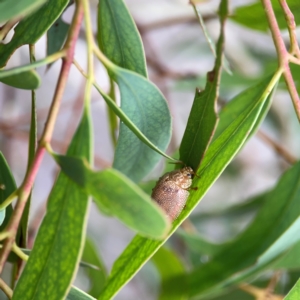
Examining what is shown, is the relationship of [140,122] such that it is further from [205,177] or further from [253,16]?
[253,16]

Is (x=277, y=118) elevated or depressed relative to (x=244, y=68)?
depressed

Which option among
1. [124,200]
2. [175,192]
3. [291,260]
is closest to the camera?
[124,200]

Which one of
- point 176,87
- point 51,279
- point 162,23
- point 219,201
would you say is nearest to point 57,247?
point 51,279

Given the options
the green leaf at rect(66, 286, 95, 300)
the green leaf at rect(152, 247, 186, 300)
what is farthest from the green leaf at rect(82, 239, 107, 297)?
the green leaf at rect(66, 286, 95, 300)

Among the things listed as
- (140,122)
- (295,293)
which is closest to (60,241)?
(140,122)

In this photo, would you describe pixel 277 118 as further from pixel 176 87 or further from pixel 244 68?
pixel 176 87

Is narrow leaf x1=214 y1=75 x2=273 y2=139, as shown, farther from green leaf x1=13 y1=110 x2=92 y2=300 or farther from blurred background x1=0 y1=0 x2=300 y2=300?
blurred background x1=0 y1=0 x2=300 y2=300

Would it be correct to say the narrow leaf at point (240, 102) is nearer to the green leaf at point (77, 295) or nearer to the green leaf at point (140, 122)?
the green leaf at point (140, 122)
